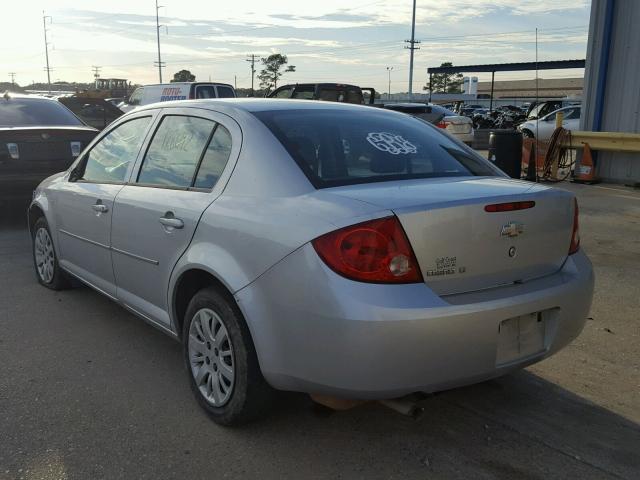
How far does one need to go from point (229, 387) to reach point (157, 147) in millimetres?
1616

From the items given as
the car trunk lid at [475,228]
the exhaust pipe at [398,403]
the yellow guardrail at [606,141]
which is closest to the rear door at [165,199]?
the car trunk lid at [475,228]

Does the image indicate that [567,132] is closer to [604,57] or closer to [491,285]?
[604,57]

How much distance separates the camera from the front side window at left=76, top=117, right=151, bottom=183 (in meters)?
4.05

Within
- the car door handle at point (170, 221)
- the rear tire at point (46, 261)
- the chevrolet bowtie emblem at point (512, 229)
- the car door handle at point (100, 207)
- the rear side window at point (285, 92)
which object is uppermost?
the rear side window at point (285, 92)

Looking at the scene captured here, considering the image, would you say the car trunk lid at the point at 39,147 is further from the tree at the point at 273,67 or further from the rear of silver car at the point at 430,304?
the tree at the point at 273,67

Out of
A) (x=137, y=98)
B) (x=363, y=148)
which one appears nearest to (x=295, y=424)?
(x=363, y=148)

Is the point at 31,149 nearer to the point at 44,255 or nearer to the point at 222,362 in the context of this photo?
the point at 44,255

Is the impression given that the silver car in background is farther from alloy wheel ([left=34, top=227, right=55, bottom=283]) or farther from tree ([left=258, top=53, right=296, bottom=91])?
tree ([left=258, top=53, right=296, bottom=91])

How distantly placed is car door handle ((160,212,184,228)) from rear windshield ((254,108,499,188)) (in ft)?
2.27

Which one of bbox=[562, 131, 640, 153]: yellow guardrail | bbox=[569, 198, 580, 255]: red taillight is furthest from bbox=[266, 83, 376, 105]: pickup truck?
bbox=[569, 198, 580, 255]: red taillight

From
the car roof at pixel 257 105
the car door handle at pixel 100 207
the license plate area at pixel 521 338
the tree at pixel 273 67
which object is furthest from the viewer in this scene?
the tree at pixel 273 67

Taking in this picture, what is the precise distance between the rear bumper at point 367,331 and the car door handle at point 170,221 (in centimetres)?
70

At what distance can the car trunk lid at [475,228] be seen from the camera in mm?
2580

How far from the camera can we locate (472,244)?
266cm
